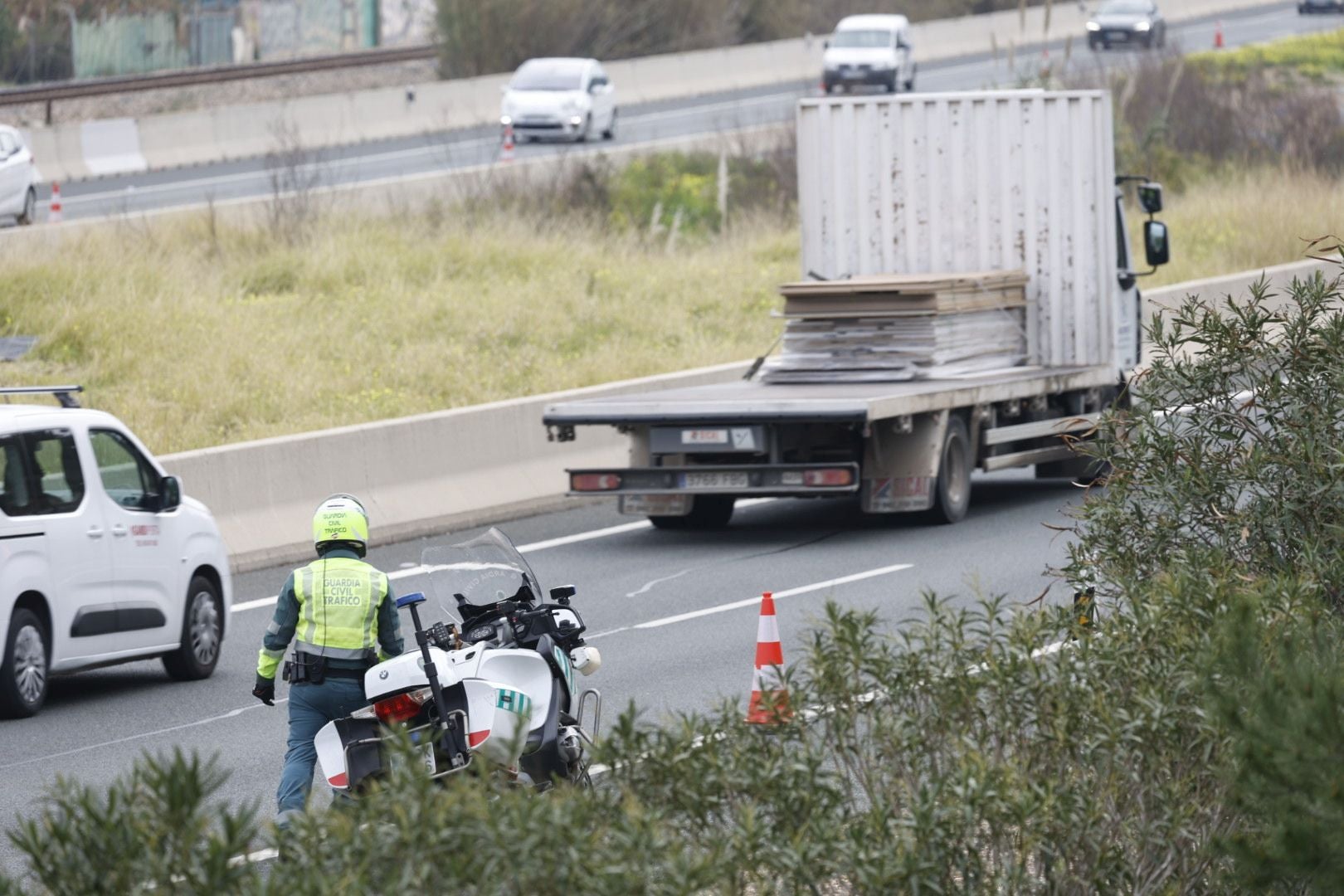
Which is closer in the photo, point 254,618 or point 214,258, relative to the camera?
point 254,618

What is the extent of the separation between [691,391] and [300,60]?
3648 centimetres

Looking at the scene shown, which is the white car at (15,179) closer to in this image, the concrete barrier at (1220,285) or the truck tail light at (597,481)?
the concrete barrier at (1220,285)

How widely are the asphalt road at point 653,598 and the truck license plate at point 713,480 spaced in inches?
20.6

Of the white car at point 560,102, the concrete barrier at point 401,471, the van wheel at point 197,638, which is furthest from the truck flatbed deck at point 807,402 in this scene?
the white car at point 560,102

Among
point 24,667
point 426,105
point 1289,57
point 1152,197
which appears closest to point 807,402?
point 1152,197

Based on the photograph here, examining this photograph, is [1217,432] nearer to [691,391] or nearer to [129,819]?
[129,819]

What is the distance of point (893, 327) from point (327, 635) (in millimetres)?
9309

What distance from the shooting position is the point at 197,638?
39.8 feet

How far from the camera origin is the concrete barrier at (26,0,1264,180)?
38.9m

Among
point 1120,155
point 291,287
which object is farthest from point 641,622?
point 1120,155

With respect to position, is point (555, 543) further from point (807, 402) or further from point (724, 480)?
point (807, 402)

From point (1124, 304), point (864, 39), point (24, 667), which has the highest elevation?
point (864, 39)

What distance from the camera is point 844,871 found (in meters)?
4.46

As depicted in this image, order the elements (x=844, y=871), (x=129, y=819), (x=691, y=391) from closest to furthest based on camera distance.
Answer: (x=129, y=819)
(x=844, y=871)
(x=691, y=391)
